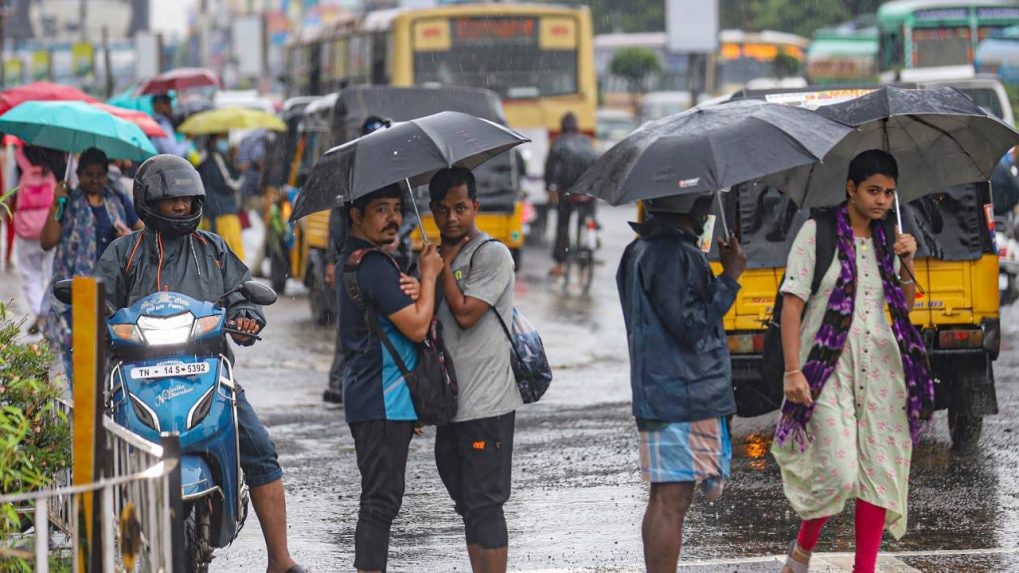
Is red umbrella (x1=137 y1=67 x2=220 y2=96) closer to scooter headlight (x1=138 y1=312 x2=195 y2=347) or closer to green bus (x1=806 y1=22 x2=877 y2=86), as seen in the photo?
scooter headlight (x1=138 y1=312 x2=195 y2=347)

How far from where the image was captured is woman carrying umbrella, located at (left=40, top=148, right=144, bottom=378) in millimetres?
8250

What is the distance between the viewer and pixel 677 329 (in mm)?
5277

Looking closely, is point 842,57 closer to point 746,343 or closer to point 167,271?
point 746,343

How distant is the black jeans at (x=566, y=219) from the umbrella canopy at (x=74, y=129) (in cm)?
962

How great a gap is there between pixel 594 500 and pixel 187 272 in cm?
265

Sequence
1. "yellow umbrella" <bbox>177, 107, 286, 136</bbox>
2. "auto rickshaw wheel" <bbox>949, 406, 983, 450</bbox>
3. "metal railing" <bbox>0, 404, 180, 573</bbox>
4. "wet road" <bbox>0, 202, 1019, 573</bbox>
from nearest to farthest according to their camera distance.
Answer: "metal railing" <bbox>0, 404, 180, 573</bbox>, "wet road" <bbox>0, 202, 1019, 573</bbox>, "auto rickshaw wheel" <bbox>949, 406, 983, 450</bbox>, "yellow umbrella" <bbox>177, 107, 286, 136</bbox>

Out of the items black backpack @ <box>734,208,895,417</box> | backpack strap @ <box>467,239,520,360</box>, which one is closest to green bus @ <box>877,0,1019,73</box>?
black backpack @ <box>734,208,895,417</box>

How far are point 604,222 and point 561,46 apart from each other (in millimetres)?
4732

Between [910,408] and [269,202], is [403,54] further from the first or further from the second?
[910,408]

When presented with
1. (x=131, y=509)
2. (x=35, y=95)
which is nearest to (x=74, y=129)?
(x=35, y=95)

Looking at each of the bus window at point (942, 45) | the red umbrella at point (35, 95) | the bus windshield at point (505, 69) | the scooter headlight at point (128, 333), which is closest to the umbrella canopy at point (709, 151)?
the scooter headlight at point (128, 333)

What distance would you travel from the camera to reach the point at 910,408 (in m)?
5.64

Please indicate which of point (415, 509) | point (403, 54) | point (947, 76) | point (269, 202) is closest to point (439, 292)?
point (415, 509)

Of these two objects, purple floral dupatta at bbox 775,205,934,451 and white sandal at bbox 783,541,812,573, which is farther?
white sandal at bbox 783,541,812,573
